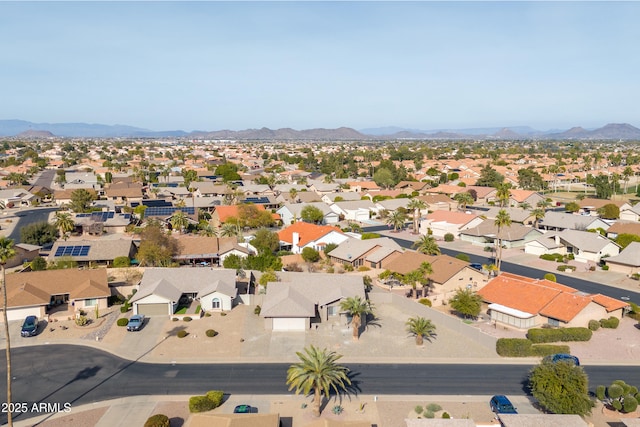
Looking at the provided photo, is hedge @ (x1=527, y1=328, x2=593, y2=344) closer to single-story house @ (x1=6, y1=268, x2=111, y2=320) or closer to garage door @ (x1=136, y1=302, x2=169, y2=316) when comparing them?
garage door @ (x1=136, y1=302, x2=169, y2=316)

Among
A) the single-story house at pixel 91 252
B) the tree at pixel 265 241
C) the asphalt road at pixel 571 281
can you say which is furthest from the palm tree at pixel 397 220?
the single-story house at pixel 91 252

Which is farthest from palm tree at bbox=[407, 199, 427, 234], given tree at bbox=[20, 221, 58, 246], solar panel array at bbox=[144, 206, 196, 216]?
tree at bbox=[20, 221, 58, 246]

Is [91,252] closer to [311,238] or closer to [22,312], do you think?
[22,312]

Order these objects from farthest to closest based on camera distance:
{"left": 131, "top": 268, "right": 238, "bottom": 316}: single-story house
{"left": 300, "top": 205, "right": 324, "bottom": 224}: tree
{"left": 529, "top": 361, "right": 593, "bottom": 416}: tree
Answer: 1. {"left": 300, "top": 205, "right": 324, "bottom": 224}: tree
2. {"left": 131, "top": 268, "right": 238, "bottom": 316}: single-story house
3. {"left": 529, "top": 361, "right": 593, "bottom": 416}: tree

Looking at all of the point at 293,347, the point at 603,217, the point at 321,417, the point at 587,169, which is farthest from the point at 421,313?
the point at 587,169

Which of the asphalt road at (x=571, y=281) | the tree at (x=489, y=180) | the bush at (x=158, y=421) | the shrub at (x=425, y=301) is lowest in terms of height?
the asphalt road at (x=571, y=281)

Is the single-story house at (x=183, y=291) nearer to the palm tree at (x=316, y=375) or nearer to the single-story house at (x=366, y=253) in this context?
the single-story house at (x=366, y=253)
